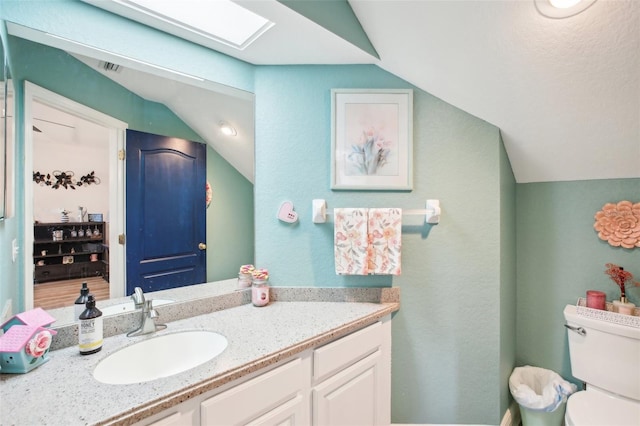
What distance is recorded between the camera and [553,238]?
5.82ft

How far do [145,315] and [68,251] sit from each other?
1.27 feet

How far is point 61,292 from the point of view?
3.57 ft

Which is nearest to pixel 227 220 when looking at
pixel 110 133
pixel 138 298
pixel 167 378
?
pixel 138 298

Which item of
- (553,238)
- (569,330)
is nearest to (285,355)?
(569,330)

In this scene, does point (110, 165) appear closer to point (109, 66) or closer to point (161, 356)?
point (109, 66)

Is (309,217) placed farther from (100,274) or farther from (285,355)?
(100,274)

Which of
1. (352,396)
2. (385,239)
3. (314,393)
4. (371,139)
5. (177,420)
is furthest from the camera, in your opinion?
(371,139)

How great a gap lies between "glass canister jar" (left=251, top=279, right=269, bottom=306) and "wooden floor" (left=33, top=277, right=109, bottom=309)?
644mm

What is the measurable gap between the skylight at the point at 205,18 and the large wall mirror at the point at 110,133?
8.2 inches

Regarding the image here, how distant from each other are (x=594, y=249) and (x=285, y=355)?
1935 mm

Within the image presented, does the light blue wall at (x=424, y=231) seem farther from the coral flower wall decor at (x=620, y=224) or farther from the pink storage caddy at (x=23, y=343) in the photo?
the pink storage caddy at (x=23, y=343)

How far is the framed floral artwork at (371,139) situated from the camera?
1.52 metres

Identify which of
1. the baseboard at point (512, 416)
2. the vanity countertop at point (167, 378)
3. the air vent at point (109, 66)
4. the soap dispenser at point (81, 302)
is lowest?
the baseboard at point (512, 416)

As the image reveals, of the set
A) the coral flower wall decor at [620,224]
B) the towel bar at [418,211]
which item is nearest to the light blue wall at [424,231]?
the towel bar at [418,211]
